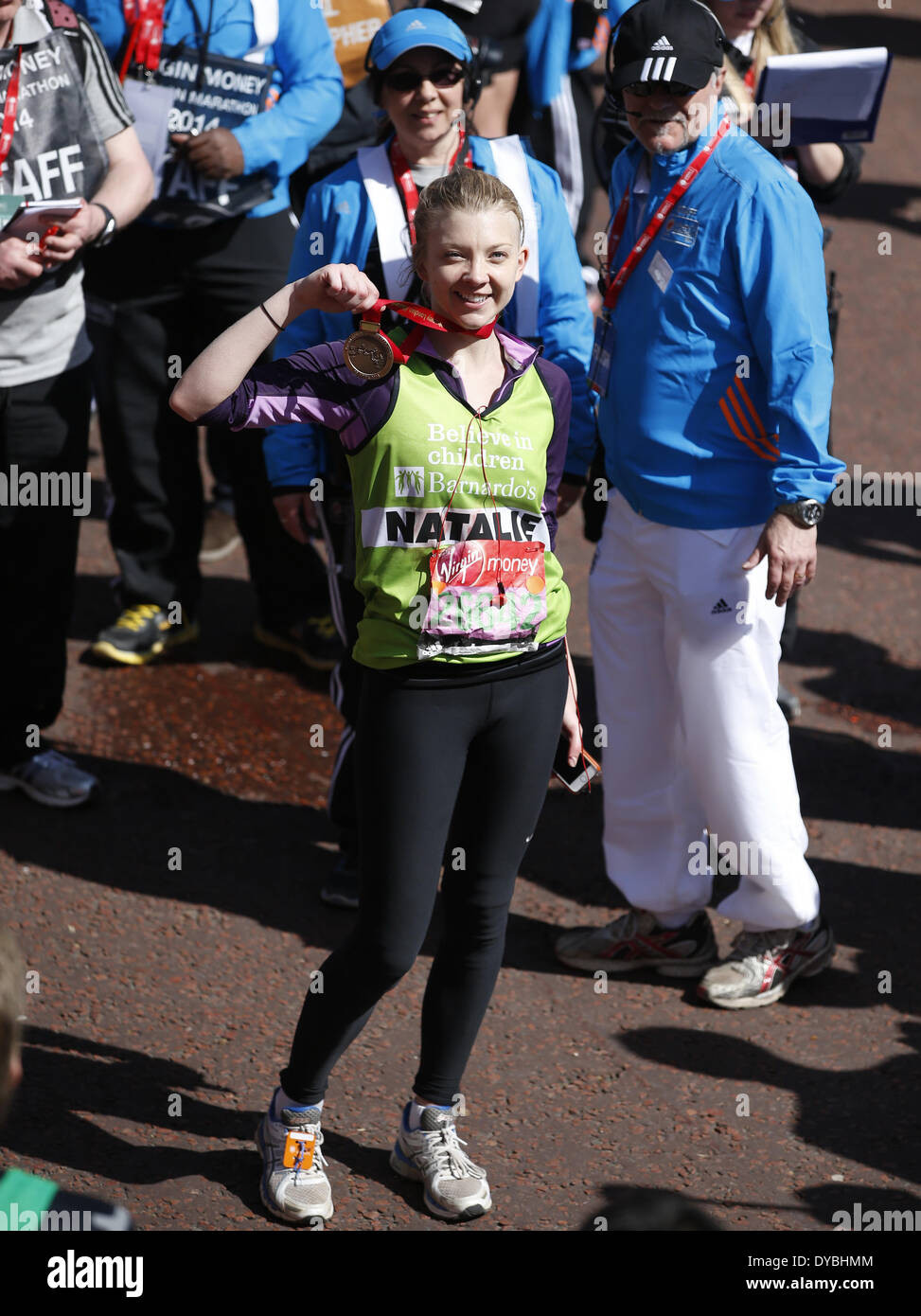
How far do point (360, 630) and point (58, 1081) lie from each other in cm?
143

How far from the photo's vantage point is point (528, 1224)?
11.1 feet

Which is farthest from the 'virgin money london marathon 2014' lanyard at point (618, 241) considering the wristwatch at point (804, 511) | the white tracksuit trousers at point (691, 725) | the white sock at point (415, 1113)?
the white sock at point (415, 1113)

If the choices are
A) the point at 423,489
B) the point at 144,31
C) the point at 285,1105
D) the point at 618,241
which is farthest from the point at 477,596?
the point at 144,31

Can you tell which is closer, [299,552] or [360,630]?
[360,630]

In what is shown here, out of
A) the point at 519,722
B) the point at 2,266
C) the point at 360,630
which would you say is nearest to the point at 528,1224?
the point at 519,722

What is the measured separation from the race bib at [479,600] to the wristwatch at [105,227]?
6.22ft

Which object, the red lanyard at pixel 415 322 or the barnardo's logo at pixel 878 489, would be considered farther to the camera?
the barnardo's logo at pixel 878 489

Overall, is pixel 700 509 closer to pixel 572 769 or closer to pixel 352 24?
pixel 572 769

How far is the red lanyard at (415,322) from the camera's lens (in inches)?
117

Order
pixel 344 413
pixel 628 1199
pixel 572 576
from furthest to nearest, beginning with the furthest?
pixel 572 576 < pixel 344 413 < pixel 628 1199

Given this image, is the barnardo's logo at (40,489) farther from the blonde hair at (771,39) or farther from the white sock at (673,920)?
the blonde hair at (771,39)

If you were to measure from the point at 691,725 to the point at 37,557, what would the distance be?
6.62 feet

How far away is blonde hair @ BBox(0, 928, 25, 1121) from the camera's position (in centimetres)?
194
